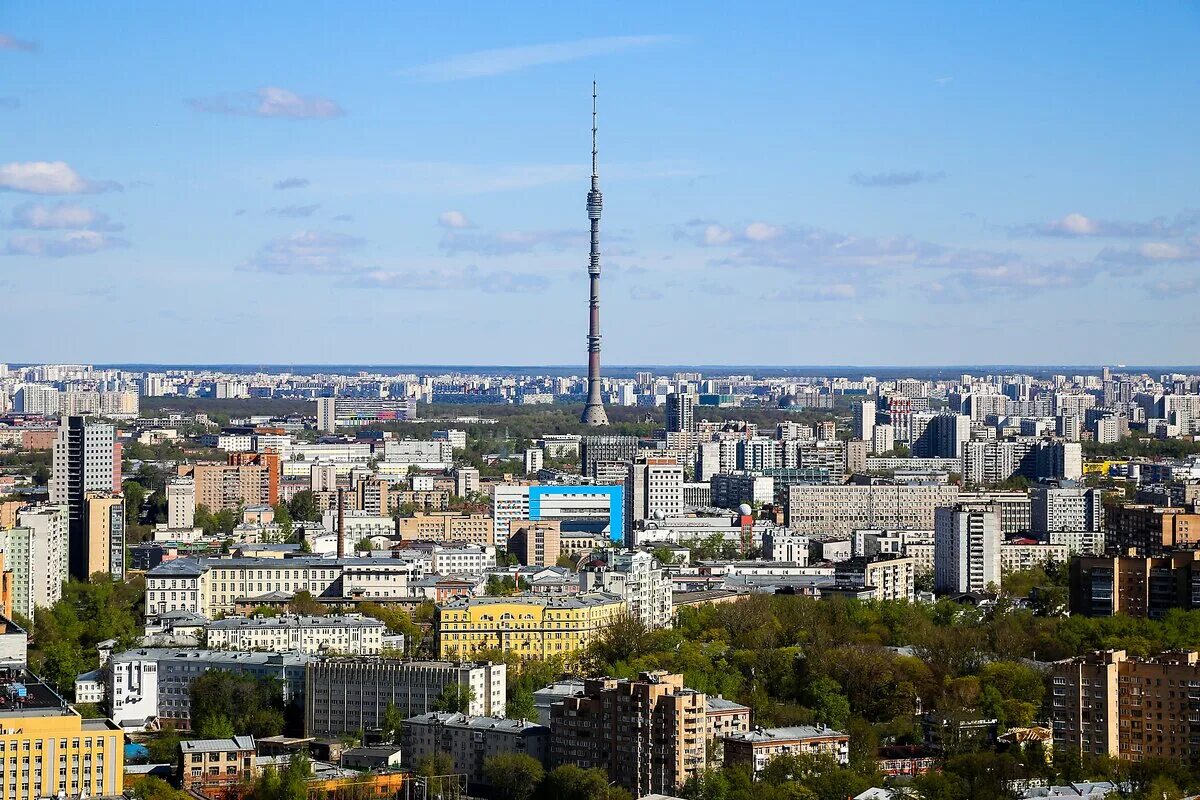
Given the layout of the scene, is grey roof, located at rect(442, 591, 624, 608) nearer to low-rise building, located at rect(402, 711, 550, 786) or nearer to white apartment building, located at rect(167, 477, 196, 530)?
low-rise building, located at rect(402, 711, 550, 786)

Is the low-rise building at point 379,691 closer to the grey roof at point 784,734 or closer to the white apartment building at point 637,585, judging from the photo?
the grey roof at point 784,734

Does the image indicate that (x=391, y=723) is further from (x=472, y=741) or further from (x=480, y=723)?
(x=472, y=741)

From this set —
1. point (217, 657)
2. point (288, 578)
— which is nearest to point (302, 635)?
point (217, 657)

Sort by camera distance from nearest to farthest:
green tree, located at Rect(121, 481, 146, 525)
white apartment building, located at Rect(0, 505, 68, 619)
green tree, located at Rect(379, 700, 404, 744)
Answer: green tree, located at Rect(379, 700, 404, 744)
white apartment building, located at Rect(0, 505, 68, 619)
green tree, located at Rect(121, 481, 146, 525)

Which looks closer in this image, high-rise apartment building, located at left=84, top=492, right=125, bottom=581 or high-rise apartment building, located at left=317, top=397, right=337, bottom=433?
high-rise apartment building, located at left=84, top=492, right=125, bottom=581

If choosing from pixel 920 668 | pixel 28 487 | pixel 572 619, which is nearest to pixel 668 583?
pixel 572 619

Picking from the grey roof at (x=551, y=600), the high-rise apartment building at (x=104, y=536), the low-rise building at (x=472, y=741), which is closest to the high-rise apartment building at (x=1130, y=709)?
the low-rise building at (x=472, y=741)

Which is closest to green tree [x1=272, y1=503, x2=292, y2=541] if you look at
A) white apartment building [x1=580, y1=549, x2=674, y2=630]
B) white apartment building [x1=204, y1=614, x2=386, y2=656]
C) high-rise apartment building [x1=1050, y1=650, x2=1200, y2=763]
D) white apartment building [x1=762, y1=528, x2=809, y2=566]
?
white apartment building [x1=762, y1=528, x2=809, y2=566]
